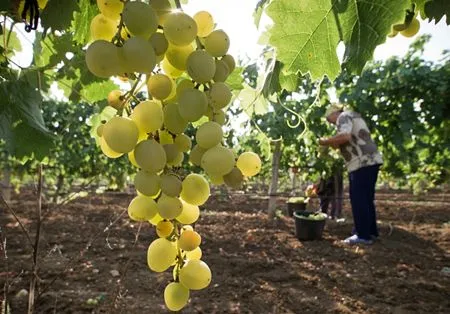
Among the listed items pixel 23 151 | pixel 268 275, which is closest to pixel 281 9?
pixel 23 151

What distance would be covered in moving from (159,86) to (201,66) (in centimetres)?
8

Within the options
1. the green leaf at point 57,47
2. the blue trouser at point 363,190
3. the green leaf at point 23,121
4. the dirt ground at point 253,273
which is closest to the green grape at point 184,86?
the green leaf at point 23,121

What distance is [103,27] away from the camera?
0.71 meters

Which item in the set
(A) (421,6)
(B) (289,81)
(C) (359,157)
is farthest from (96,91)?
(C) (359,157)

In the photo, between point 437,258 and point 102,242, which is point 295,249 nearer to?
point 437,258

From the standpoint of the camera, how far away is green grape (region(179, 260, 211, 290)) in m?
0.73

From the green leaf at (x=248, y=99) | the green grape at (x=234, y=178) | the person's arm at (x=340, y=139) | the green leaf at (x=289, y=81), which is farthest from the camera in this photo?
the person's arm at (x=340, y=139)

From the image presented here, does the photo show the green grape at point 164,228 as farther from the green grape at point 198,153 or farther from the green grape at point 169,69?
the green grape at point 169,69

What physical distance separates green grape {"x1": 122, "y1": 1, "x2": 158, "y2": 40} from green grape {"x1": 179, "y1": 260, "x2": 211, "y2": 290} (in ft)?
1.32

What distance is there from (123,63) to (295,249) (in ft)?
14.7

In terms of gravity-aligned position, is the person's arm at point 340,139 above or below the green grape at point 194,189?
above

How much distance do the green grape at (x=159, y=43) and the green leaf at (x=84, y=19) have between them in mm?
360

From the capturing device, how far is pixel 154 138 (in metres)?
0.71

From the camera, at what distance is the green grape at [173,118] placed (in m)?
0.71
